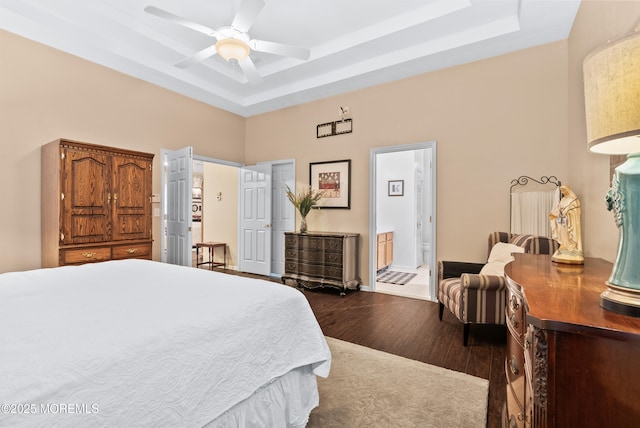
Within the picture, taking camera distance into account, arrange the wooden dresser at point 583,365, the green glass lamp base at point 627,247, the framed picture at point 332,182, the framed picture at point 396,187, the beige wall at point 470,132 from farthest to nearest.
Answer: the framed picture at point 396,187 < the framed picture at point 332,182 < the beige wall at point 470,132 < the green glass lamp base at point 627,247 < the wooden dresser at point 583,365

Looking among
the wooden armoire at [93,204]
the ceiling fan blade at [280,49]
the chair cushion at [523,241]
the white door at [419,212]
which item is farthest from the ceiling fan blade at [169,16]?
the white door at [419,212]

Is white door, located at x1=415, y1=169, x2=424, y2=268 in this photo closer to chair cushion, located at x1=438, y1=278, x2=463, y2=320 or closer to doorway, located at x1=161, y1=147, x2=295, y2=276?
doorway, located at x1=161, y1=147, x2=295, y2=276

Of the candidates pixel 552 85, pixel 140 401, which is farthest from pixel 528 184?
pixel 140 401

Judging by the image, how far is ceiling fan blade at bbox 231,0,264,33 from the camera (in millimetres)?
2365

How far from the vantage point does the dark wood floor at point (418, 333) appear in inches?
92.3

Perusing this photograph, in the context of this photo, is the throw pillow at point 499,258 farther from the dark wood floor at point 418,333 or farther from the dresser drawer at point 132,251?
the dresser drawer at point 132,251

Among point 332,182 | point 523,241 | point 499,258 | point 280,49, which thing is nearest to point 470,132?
point 523,241

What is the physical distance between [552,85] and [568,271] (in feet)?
9.85

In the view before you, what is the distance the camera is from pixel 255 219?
5789 mm

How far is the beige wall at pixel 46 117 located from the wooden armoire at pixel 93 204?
142 millimetres

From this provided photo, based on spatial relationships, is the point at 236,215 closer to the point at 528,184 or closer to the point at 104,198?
the point at 104,198

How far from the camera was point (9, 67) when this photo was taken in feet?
10.5

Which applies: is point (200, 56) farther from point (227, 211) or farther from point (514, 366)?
point (227, 211)

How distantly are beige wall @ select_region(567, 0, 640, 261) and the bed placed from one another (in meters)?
1.86
